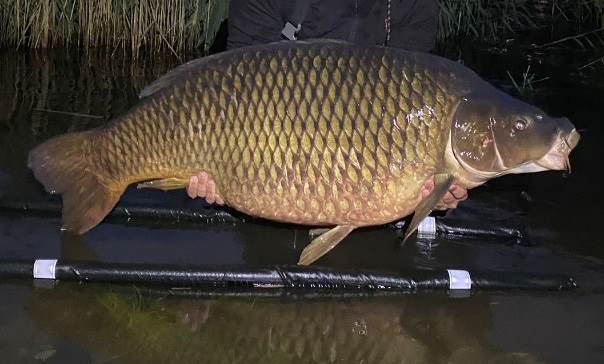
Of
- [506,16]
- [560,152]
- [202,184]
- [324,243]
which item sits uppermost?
[560,152]

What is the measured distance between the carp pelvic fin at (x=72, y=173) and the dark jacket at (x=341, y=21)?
729mm

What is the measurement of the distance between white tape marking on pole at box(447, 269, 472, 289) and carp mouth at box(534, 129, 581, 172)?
0.33 m

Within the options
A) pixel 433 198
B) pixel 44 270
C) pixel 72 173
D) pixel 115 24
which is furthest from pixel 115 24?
pixel 433 198

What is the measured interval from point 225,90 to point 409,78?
0.44m

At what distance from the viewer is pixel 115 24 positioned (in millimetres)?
5492

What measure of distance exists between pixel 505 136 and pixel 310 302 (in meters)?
0.61

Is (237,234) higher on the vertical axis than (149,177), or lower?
lower

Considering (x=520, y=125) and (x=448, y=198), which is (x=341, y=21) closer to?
(x=448, y=198)

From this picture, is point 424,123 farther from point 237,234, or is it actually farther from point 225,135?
point 237,234

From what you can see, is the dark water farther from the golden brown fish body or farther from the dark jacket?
the dark jacket

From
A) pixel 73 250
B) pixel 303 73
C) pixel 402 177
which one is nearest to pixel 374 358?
pixel 402 177

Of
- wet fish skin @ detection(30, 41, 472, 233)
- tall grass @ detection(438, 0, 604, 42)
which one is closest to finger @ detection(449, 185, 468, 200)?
wet fish skin @ detection(30, 41, 472, 233)

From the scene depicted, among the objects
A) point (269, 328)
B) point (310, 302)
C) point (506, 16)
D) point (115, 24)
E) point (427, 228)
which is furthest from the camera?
point (506, 16)

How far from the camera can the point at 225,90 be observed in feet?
6.58
